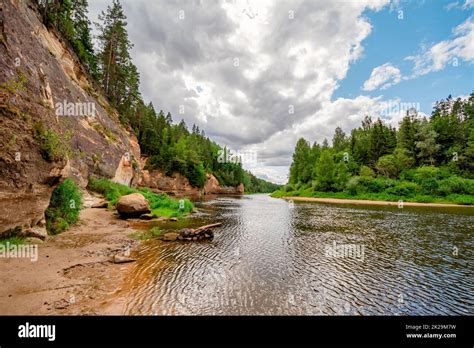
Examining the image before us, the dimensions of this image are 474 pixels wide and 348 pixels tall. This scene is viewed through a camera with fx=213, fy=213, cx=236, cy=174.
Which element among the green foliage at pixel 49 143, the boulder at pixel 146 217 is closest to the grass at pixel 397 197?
the boulder at pixel 146 217

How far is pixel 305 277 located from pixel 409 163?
6782 centimetres

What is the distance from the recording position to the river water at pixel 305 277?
6.26 metres

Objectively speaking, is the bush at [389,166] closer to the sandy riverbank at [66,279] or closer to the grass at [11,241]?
the sandy riverbank at [66,279]

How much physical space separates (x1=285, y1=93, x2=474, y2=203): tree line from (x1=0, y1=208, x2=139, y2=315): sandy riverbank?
2264 inches

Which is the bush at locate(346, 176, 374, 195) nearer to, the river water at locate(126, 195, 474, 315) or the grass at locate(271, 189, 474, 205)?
the grass at locate(271, 189, 474, 205)

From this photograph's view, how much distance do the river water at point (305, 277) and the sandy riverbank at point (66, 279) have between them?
2.19 feet

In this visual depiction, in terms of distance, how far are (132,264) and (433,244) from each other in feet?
56.8

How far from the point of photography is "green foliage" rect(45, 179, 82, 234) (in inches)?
476

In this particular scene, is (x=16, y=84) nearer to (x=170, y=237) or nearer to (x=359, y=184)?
(x=170, y=237)

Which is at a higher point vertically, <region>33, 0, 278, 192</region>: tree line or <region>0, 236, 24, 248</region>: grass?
<region>33, 0, 278, 192</region>: tree line

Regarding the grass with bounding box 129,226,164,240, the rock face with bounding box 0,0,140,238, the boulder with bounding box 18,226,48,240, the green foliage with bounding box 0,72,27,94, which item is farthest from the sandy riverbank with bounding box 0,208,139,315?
the green foliage with bounding box 0,72,27,94

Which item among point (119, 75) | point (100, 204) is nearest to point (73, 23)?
point (119, 75)

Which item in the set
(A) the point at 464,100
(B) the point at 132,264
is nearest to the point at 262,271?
(B) the point at 132,264
